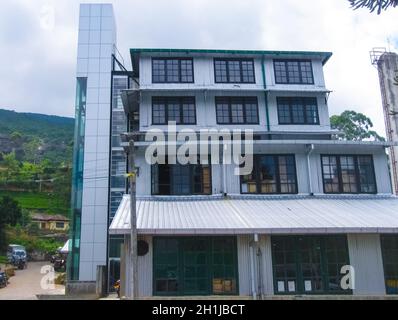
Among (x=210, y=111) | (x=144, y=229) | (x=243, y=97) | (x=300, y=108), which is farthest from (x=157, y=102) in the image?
(x=144, y=229)

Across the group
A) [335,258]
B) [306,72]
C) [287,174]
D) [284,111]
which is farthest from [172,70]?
[335,258]

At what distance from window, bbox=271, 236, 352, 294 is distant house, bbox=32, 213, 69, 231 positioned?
59.9 metres

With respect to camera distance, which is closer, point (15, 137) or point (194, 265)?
point (194, 265)

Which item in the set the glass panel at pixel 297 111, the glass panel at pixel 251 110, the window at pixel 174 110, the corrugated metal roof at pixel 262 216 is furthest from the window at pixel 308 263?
the window at pixel 174 110

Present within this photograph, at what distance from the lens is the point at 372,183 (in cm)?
2336

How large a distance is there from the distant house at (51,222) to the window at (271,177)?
57.0 metres

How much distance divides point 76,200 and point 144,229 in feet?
50.6

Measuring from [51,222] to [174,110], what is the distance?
177 feet

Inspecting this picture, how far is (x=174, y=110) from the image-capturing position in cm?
2631

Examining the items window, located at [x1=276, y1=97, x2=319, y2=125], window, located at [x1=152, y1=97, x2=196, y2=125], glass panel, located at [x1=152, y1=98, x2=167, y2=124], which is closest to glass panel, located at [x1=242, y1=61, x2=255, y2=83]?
window, located at [x1=276, y1=97, x2=319, y2=125]

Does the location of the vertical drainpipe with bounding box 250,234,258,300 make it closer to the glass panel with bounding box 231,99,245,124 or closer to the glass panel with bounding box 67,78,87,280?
the glass panel with bounding box 231,99,245,124

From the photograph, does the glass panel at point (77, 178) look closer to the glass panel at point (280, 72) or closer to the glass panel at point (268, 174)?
the glass panel at point (268, 174)

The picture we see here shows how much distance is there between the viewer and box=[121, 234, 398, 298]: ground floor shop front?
733 inches

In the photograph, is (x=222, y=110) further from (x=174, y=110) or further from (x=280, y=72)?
(x=280, y=72)
